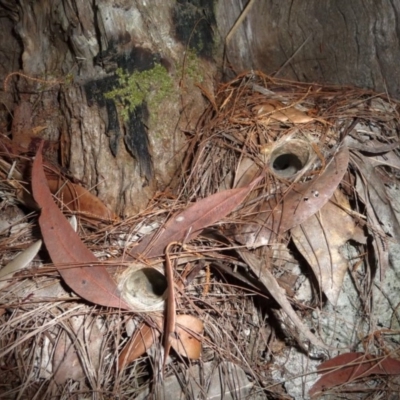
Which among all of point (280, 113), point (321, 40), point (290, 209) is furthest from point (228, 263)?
point (321, 40)

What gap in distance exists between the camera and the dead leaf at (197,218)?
148 cm

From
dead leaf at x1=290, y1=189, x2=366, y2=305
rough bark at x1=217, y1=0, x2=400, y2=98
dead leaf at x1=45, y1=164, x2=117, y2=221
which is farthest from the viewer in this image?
rough bark at x1=217, y1=0, x2=400, y2=98

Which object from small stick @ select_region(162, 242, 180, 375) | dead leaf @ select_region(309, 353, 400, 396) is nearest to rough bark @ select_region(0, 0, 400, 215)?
small stick @ select_region(162, 242, 180, 375)

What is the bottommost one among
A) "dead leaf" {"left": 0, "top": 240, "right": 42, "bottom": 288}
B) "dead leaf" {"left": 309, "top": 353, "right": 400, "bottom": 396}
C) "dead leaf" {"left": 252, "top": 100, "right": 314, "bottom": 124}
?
"dead leaf" {"left": 309, "top": 353, "right": 400, "bottom": 396}

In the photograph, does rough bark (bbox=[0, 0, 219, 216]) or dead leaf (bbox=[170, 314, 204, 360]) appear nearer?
dead leaf (bbox=[170, 314, 204, 360])

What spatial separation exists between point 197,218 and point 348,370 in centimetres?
76

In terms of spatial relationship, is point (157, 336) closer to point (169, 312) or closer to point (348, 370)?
point (169, 312)

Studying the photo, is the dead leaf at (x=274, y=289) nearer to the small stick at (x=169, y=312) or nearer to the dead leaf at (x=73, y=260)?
the small stick at (x=169, y=312)

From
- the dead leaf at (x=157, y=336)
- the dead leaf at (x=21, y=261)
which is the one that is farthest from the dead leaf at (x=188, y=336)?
the dead leaf at (x=21, y=261)

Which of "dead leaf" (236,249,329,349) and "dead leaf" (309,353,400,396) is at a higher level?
"dead leaf" (236,249,329,349)

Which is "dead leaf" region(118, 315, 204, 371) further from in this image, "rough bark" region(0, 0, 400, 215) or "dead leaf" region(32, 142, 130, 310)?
"rough bark" region(0, 0, 400, 215)

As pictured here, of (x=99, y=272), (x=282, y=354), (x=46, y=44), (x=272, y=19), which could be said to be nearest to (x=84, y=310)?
(x=99, y=272)

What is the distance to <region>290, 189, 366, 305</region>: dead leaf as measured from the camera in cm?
147

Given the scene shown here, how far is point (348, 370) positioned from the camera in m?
1.55
